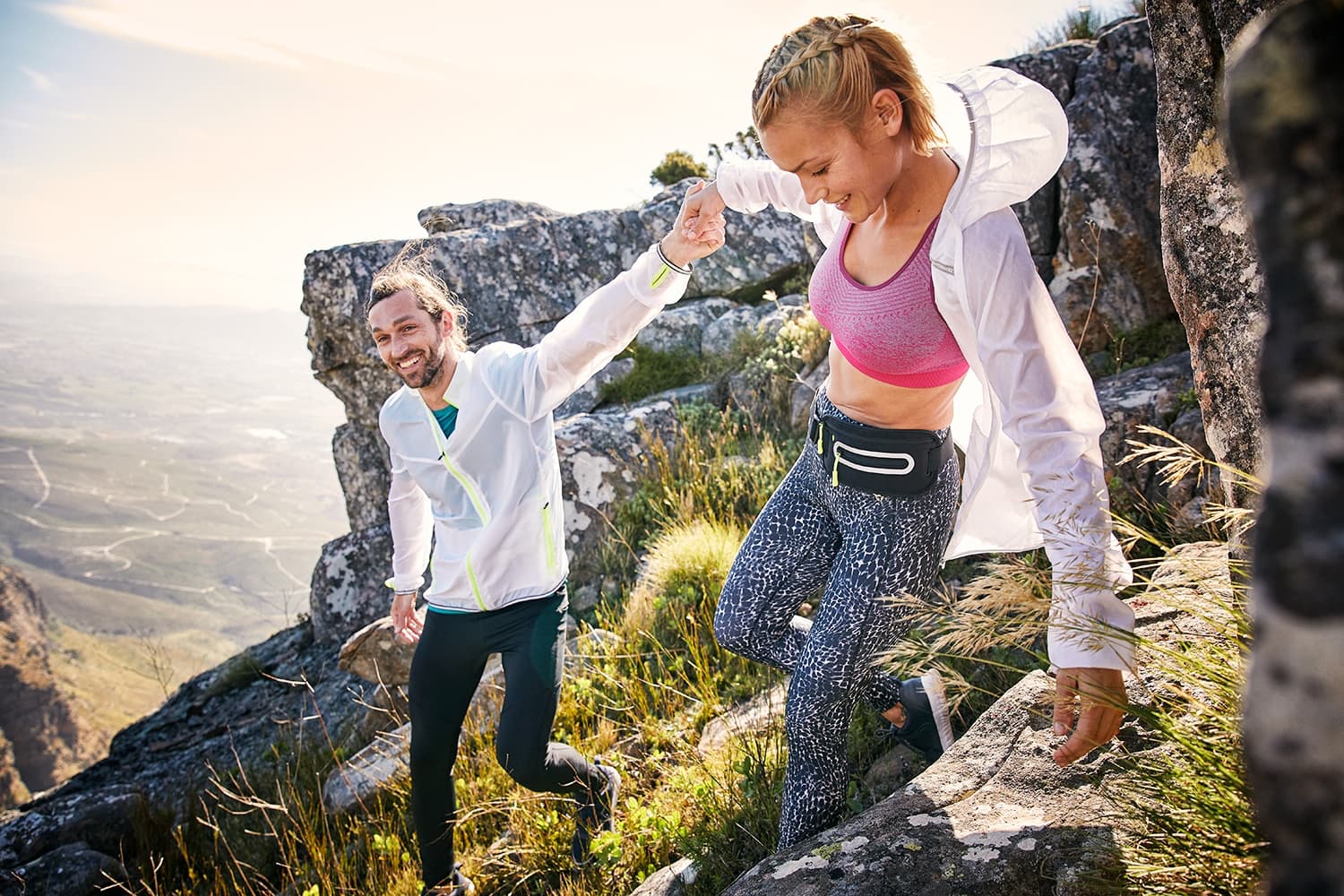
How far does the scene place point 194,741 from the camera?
21.2 ft

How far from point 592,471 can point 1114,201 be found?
388 cm

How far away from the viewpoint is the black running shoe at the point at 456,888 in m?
3.27

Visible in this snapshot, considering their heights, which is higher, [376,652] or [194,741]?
[376,652]

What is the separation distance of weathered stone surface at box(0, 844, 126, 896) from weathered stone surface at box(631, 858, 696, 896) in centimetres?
357

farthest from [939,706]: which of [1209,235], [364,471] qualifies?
[364,471]

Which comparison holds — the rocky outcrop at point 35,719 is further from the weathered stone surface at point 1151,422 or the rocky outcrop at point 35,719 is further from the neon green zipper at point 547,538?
the weathered stone surface at point 1151,422

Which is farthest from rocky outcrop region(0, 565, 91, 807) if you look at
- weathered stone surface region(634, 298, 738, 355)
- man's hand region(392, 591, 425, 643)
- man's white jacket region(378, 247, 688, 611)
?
man's white jacket region(378, 247, 688, 611)

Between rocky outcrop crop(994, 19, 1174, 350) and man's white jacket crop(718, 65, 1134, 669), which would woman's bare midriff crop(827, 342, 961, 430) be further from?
rocky outcrop crop(994, 19, 1174, 350)

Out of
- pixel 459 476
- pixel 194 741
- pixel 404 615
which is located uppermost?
pixel 459 476

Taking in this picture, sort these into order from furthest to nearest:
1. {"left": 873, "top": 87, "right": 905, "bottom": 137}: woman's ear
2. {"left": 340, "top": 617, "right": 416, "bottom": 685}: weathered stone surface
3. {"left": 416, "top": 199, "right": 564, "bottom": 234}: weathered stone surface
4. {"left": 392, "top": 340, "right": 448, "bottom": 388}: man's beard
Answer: {"left": 416, "top": 199, "right": 564, "bottom": 234}: weathered stone surface, {"left": 340, "top": 617, "right": 416, "bottom": 685}: weathered stone surface, {"left": 392, "top": 340, "right": 448, "bottom": 388}: man's beard, {"left": 873, "top": 87, "right": 905, "bottom": 137}: woman's ear

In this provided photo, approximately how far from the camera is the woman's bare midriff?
2.38m

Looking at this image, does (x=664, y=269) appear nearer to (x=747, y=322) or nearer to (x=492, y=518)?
(x=492, y=518)

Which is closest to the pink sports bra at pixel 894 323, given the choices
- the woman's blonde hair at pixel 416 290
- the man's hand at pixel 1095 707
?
the man's hand at pixel 1095 707

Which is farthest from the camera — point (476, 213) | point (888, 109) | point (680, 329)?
point (476, 213)
